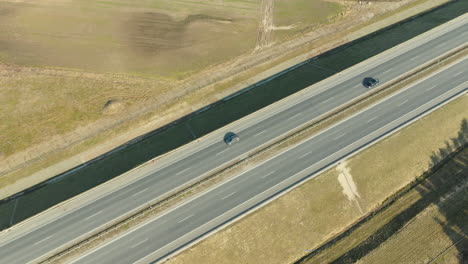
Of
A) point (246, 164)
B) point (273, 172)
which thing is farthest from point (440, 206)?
point (246, 164)

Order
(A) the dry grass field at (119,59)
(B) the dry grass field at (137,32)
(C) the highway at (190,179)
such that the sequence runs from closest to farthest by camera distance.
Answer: (C) the highway at (190,179)
(A) the dry grass field at (119,59)
(B) the dry grass field at (137,32)

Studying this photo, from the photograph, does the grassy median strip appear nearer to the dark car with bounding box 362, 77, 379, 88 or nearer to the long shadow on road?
the dark car with bounding box 362, 77, 379, 88

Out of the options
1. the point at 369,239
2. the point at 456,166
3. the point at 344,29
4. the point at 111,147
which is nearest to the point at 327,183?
the point at 369,239

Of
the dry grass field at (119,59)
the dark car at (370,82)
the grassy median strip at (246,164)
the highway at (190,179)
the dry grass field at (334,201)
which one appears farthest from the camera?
the dry grass field at (119,59)

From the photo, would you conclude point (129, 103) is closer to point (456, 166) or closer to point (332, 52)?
point (332, 52)

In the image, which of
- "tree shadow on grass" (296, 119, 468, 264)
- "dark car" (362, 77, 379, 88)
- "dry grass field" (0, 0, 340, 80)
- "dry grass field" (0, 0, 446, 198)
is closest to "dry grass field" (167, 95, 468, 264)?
"tree shadow on grass" (296, 119, 468, 264)

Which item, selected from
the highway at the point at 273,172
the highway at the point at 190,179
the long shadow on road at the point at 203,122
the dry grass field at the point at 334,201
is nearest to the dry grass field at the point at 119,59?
the long shadow on road at the point at 203,122

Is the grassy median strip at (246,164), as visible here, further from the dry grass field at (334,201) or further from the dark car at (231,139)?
the dry grass field at (334,201)
